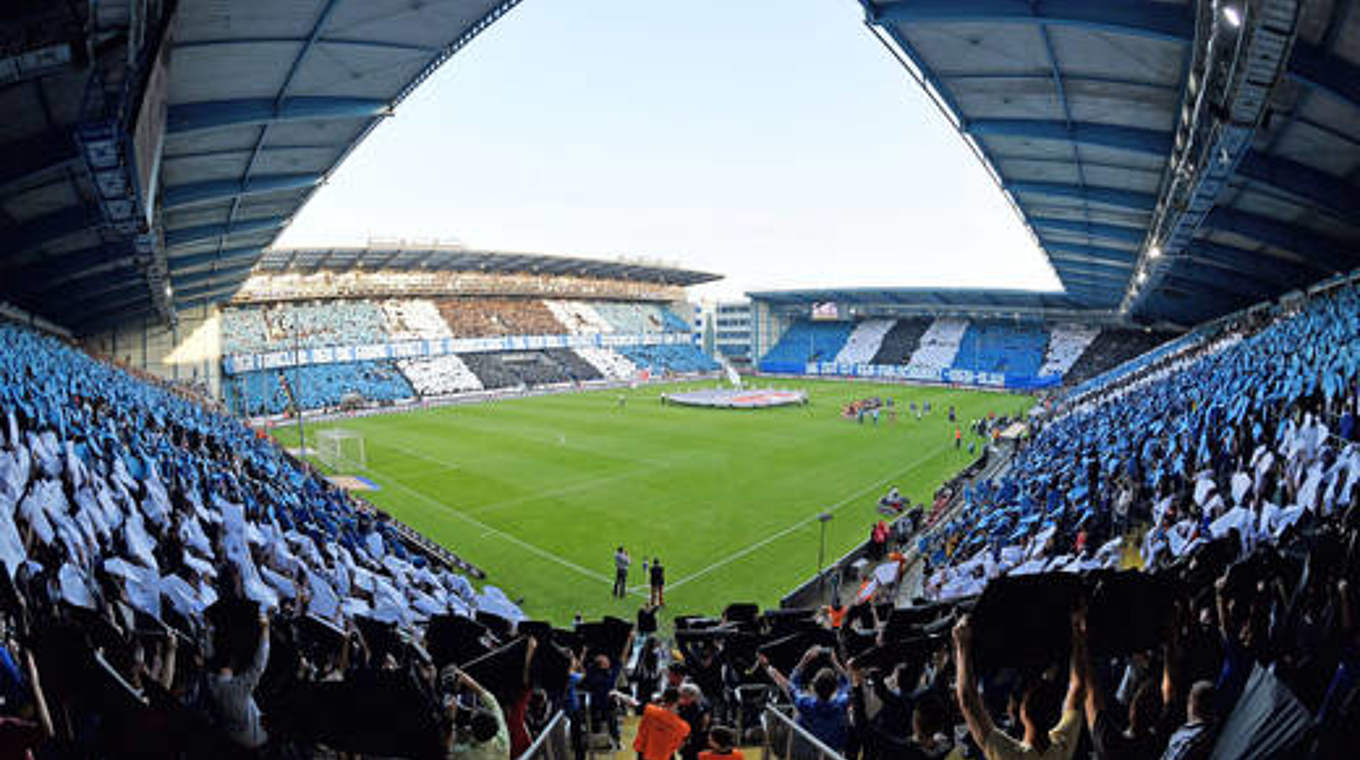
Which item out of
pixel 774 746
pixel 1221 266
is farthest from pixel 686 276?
pixel 774 746

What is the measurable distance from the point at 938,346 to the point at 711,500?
54.4 m

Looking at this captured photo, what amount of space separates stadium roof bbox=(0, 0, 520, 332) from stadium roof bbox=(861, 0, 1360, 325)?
852 cm

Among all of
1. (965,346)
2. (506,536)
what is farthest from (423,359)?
(965,346)

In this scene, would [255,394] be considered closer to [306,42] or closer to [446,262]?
[446,262]

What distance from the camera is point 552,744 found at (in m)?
4.41

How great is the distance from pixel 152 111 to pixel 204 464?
6108 millimetres

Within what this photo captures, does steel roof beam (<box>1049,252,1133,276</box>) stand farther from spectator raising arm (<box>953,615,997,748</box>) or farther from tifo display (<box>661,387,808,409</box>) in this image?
spectator raising arm (<box>953,615,997,748</box>)

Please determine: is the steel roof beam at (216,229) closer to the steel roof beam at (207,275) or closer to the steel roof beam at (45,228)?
the steel roof beam at (45,228)

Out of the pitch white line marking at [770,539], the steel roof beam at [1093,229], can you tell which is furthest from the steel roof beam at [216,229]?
the steel roof beam at [1093,229]

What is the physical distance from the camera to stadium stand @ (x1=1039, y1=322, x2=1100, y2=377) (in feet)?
203

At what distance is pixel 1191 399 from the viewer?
16906mm

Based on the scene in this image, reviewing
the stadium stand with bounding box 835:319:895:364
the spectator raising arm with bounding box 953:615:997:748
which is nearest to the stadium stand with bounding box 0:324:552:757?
the spectator raising arm with bounding box 953:615:997:748

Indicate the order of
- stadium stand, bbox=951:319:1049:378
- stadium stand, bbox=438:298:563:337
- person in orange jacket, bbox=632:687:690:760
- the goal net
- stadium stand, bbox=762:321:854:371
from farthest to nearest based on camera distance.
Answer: stadium stand, bbox=762:321:854:371 → stadium stand, bbox=438:298:563:337 → stadium stand, bbox=951:319:1049:378 → the goal net → person in orange jacket, bbox=632:687:690:760

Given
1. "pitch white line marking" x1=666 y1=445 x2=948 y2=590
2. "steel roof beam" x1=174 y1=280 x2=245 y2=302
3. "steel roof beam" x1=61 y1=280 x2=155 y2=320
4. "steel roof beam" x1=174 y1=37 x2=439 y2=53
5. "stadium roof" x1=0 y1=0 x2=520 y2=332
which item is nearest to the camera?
"stadium roof" x1=0 y1=0 x2=520 y2=332
